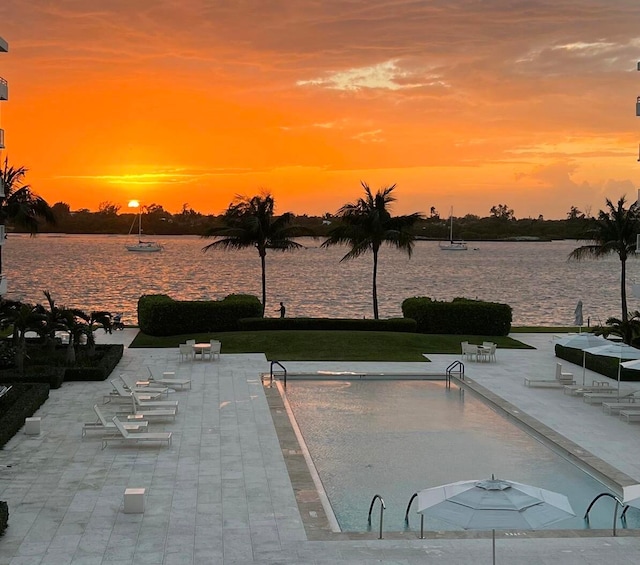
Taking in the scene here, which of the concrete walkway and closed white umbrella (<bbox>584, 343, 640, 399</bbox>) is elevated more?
closed white umbrella (<bbox>584, 343, 640, 399</bbox>)

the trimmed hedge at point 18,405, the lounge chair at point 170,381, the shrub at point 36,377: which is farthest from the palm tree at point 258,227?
the trimmed hedge at point 18,405

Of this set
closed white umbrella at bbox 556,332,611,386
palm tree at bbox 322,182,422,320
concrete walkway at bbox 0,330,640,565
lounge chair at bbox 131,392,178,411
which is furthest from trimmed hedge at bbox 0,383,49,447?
palm tree at bbox 322,182,422,320

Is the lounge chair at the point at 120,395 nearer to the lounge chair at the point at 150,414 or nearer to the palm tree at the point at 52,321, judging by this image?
the lounge chair at the point at 150,414

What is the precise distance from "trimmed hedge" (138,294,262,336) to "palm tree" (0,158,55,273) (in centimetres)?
638

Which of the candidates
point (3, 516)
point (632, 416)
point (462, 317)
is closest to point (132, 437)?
point (3, 516)

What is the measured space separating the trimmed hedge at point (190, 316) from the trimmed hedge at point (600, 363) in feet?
50.2

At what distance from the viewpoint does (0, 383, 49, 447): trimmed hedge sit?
64.4 ft

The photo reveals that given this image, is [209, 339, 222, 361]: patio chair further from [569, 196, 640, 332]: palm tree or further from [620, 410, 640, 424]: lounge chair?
[569, 196, 640, 332]: palm tree

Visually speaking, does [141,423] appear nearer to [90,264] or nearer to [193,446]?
[193,446]

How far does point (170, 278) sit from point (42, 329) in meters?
99.2

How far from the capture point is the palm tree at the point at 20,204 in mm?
38219

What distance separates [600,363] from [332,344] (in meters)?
10.9

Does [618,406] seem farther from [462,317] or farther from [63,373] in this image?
[462,317]

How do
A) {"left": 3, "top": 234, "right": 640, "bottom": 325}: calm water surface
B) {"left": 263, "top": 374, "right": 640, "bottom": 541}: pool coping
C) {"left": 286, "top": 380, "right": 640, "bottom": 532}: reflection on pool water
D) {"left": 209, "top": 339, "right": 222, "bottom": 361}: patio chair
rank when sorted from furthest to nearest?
1. {"left": 3, "top": 234, "right": 640, "bottom": 325}: calm water surface
2. {"left": 209, "top": 339, "right": 222, "bottom": 361}: patio chair
3. {"left": 286, "top": 380, "right": 640, "bottom": 532}: reflection on pool water
4. {"left": 263, "top": 374, "right": 640, "bottom": 541}: pool coping
